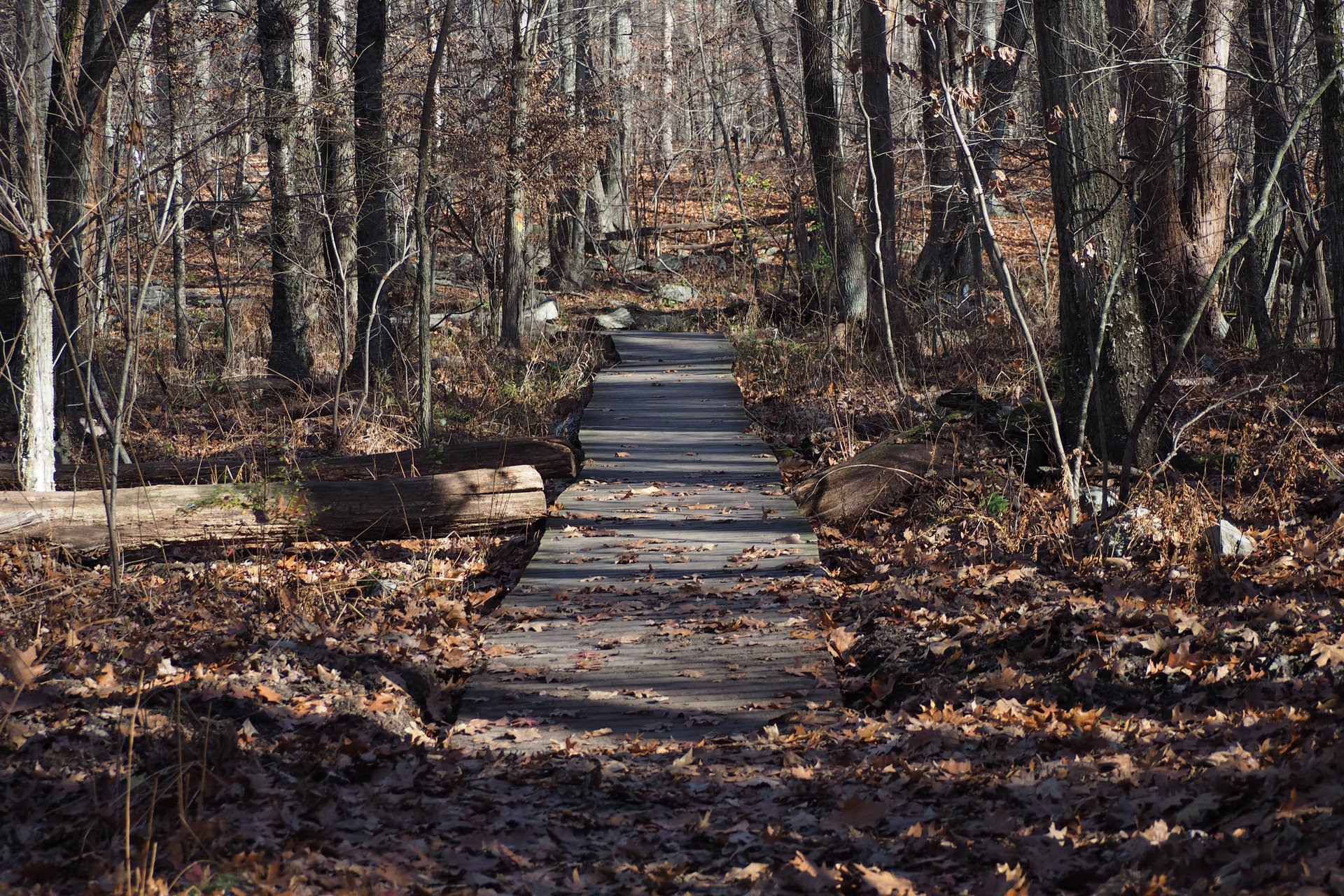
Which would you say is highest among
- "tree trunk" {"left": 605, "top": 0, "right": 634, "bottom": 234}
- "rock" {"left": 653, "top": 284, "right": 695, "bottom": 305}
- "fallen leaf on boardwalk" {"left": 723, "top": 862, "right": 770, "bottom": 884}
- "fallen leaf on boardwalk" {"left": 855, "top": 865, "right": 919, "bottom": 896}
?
"tree trunk" {"left": 605, "top": 0, "right": 634, "bottom": 234}

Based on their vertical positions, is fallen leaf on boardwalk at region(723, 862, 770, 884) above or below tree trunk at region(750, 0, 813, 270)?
below

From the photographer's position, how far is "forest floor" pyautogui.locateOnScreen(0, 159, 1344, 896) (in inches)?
112

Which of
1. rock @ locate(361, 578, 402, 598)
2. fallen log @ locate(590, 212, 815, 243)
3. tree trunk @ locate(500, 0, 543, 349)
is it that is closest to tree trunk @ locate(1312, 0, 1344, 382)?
rock @ locate(361, 578, 402, 598)

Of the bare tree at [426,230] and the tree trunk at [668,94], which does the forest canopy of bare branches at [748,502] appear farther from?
the tree trunk at [668,94]

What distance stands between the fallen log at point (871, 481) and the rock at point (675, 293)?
11.8 metres

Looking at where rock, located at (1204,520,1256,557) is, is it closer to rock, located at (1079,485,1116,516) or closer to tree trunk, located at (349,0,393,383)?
rock, located at (1079,485,1116,516)

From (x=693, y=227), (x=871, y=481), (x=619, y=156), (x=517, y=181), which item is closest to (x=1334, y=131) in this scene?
(x=871, y=481)

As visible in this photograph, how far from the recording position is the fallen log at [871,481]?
730 cm

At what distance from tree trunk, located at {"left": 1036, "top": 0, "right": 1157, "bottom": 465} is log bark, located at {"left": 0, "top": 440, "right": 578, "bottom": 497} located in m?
4.05

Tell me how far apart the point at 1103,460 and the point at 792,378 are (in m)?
5.37

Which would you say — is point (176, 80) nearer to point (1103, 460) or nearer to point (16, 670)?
point (16, 670)

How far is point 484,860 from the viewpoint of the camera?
302 cm

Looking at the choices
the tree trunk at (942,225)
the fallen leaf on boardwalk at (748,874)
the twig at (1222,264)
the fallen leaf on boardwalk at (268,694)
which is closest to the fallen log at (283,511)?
the fallen leaf on boardwalk at (268,694)

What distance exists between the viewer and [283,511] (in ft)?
23.1
